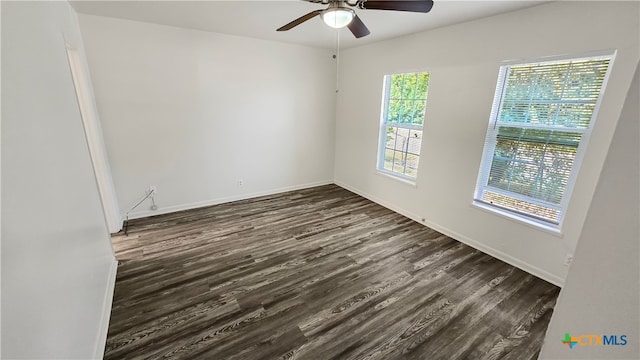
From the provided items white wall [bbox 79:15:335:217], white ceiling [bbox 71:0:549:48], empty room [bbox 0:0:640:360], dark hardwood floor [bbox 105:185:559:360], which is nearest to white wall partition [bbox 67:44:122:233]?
empty room [bbox 0:0:640:360]

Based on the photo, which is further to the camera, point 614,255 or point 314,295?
point 314,295

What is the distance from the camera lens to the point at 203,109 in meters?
3.74

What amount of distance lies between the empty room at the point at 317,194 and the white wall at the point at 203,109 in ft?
0.09

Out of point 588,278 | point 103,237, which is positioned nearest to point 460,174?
point 588,278

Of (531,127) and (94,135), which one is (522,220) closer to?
(531,127)

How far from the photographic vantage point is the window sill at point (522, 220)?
7.90ft

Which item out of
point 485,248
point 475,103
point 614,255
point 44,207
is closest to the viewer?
point 614,255

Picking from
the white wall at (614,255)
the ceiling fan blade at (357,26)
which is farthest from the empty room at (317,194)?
the ceiling fan blade at (357,26)

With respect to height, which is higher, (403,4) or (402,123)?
(403,4)

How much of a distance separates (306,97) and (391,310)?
372 centimetres

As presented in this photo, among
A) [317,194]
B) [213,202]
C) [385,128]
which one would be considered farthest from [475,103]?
[213,202]

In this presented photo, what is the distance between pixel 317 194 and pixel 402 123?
1943mm

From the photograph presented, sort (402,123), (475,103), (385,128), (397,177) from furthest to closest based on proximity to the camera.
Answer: (385,128) → (397,177) → (402,123) → (475,103)

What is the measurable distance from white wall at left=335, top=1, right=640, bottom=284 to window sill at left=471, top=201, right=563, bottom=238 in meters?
0.04
